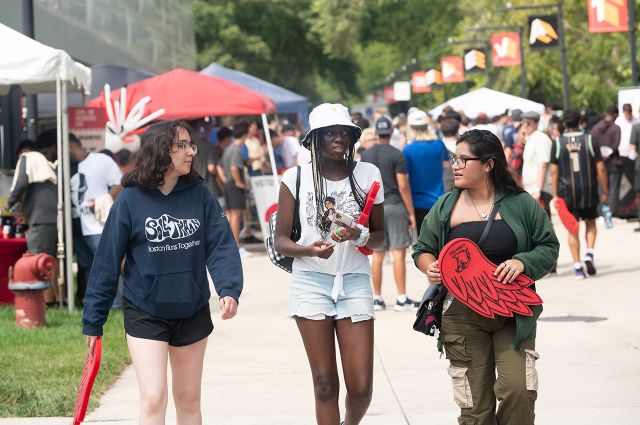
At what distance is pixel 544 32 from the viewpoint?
28.7m

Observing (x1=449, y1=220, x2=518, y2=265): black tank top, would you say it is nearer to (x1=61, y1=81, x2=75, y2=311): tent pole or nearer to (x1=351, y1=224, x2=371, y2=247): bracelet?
(x1=351, y1=224, x2=371, y2=247): bracelet

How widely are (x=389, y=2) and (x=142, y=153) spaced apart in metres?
51.6

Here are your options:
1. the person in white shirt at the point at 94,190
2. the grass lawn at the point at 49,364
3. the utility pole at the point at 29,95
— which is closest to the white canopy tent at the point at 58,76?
the person in white shirt at the point at 94,190

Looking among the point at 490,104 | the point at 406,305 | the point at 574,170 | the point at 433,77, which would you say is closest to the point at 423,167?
the point at 406,305

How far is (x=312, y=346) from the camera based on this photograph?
18.6 feet

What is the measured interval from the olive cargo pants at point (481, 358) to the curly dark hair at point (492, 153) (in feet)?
1.83

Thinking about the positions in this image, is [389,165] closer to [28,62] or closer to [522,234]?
[28,62]

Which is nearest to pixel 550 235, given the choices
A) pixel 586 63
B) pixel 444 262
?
pixel 444 262

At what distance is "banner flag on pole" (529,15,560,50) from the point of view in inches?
1128

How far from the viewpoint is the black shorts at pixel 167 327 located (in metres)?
5.18

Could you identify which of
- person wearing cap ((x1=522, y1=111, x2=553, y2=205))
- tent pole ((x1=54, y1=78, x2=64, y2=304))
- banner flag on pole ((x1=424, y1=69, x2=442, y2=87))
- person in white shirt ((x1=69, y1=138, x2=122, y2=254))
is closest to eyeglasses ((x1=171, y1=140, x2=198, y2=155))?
tent pole ((x1=54, y1=78, x2=64, y2=304))

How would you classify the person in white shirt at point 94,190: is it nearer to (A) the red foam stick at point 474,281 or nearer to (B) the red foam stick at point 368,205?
Answer: (B) the red foam stick at point 368,205

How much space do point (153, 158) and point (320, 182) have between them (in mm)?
875

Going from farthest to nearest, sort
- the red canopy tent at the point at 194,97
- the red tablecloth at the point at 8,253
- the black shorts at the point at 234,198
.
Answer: the black shorts at the point at 234,198, the red canopy tent at the point at 194,97, the red tablecloth at the point at 8,253
